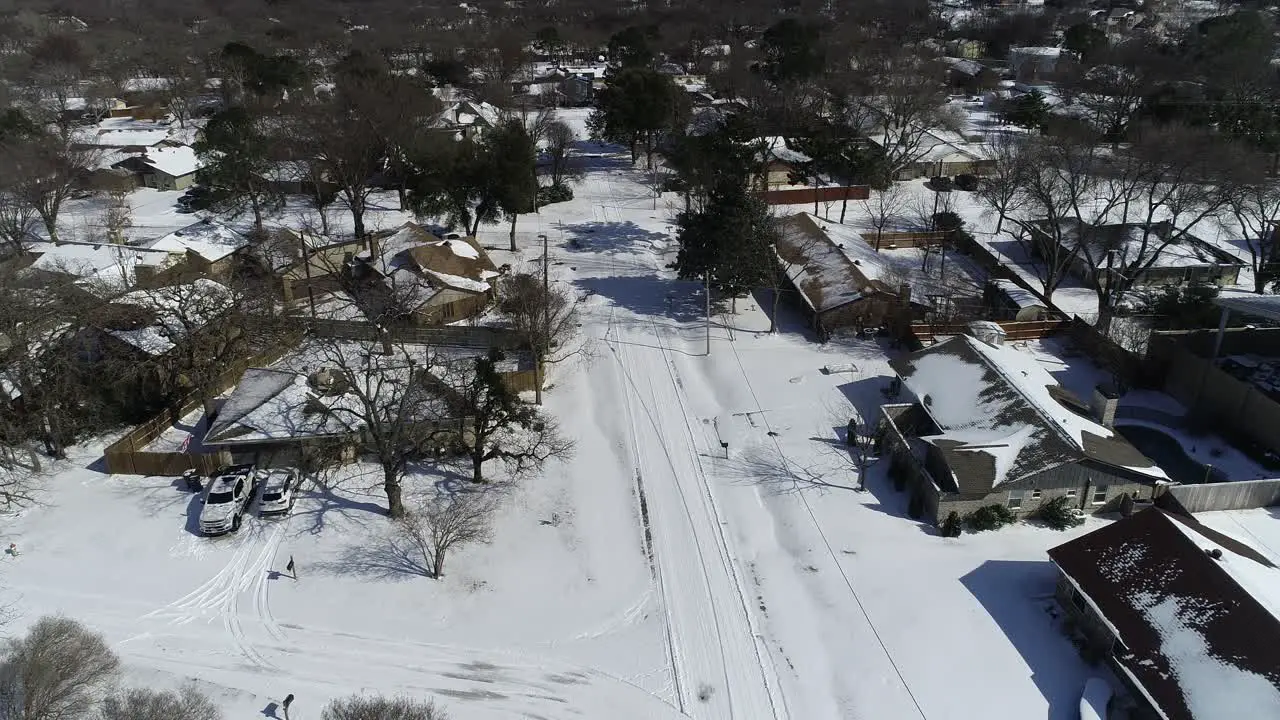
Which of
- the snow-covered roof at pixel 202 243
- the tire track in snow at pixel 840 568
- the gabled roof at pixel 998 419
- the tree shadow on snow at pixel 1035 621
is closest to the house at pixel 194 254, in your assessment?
the snow-covered roof at pixel 202 243

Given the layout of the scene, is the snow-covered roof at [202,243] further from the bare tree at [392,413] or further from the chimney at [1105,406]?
the chimney at [1105,406]

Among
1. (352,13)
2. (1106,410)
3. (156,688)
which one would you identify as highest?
(352,13)

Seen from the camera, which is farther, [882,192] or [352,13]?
[352,13]

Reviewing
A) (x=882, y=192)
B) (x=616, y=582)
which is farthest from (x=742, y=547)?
(x=882, y=192)

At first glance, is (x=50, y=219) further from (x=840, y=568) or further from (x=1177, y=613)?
(x=1177, y=613)

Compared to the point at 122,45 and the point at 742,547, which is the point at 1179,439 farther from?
the point at 122,45

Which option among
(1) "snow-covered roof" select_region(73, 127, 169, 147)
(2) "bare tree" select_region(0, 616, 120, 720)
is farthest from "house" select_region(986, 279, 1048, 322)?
(1) "snow-covered roof" select_region(73, 127, 169, 147)
